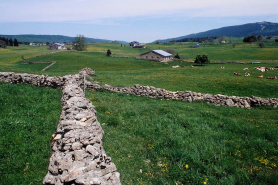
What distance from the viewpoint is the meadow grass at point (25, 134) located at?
23.6 ft

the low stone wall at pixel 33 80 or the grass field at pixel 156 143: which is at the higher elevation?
the low stone wall at pixel 33 80

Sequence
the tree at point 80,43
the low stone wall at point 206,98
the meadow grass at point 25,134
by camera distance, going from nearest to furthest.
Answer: the meadow grass at point 25,134
the low stone wall at point 206,98
the tree at point 80,43

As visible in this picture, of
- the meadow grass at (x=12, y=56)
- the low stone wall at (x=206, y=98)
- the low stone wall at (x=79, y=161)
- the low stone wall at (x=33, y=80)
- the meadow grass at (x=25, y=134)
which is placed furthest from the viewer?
the meadow grass at (x=12, y=56)

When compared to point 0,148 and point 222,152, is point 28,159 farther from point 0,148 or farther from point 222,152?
point 222,152

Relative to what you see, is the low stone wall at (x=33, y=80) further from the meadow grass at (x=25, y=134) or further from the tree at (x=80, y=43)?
the tree at (x=80, y=43)

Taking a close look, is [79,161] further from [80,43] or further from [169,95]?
[80,43]

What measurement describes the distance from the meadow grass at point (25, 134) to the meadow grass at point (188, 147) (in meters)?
3.17

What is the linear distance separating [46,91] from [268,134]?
18.4m

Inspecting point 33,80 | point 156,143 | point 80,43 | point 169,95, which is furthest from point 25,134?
point 80,43

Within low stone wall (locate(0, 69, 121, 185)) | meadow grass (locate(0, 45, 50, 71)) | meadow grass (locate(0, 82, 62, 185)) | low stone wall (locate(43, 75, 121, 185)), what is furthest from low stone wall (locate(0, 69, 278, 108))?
meadow grass (locate(0, 45, 50, 71))

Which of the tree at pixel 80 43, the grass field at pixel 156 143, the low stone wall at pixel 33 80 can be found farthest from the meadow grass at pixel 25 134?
the tree at pixel 80 43

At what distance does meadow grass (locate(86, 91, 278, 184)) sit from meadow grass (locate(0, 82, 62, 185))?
10.4 ft

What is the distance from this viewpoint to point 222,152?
32.3 ft

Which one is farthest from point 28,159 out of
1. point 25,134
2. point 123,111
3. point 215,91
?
point 215,91
